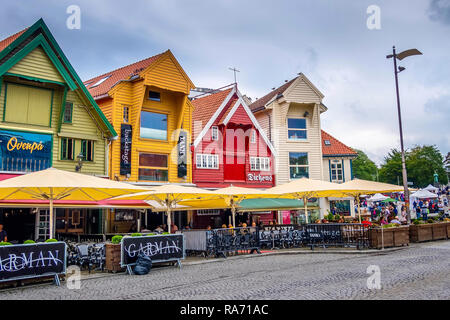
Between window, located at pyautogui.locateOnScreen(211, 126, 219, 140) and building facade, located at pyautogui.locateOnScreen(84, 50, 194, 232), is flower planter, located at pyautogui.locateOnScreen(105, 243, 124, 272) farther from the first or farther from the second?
window, located at pyautogui.locateOnScreen(211, 126, 219, 140)

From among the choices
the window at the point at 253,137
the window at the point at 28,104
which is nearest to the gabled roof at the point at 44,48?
the window at the point at 28,104

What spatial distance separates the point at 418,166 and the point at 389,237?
222 feet

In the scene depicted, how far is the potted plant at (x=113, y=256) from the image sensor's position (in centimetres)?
1391

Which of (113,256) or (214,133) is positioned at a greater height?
(214,133)

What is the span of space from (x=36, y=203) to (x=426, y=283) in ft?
49.9

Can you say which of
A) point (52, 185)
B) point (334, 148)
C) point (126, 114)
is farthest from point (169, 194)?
point (334, 148)

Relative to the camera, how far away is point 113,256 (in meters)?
13.9

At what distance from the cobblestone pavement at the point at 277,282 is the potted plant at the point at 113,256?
78cm

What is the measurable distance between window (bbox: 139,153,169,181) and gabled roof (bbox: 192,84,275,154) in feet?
9.98

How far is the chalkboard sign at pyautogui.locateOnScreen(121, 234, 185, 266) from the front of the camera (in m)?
13.8

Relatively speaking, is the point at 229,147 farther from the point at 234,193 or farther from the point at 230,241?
the point at 230,241

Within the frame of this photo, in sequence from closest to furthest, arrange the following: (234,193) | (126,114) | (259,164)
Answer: (234,193) < (126,114) < (259,164)

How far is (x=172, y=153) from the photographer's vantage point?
26766 millimetres

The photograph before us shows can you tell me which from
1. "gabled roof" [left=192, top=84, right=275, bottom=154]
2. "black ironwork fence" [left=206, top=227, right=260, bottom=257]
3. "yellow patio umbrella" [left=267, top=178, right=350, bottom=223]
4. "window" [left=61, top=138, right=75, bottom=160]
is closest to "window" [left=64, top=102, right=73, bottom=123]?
"window" [left=61, top=138, right=75, bottom=160]
